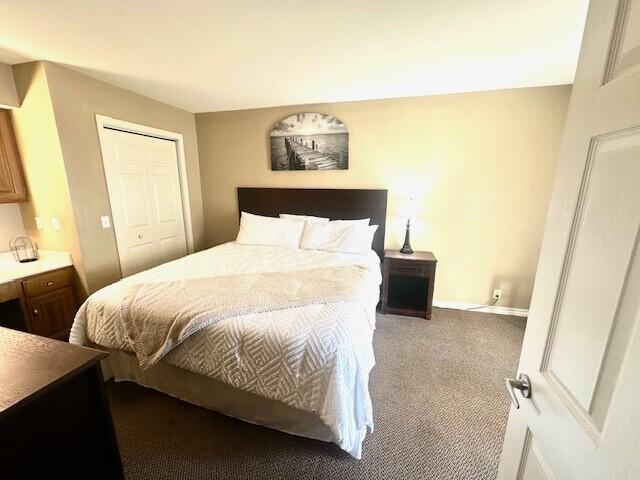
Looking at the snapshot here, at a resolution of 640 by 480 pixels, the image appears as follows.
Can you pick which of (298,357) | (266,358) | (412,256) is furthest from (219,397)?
(412,256)

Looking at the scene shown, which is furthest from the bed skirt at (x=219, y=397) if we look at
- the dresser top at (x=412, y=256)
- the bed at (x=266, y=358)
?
the dresser top at (x=412, y=256)

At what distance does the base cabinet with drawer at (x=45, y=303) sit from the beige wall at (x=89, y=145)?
0.57 ft

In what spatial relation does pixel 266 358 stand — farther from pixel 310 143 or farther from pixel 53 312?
pixel 310 143

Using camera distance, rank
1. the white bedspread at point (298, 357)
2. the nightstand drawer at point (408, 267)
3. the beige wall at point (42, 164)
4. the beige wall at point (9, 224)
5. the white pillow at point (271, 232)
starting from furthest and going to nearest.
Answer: the white pillow at point (271, 232), the nightstand drawer at point (408, 267), the beige wall at point (9, 224), the beige wall at point (42, 164), the white bedspread at point (298, 357)

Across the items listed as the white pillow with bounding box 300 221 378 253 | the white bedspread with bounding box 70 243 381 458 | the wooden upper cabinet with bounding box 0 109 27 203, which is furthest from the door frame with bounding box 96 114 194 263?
the white bedspread with bounding box 70 243 381 458

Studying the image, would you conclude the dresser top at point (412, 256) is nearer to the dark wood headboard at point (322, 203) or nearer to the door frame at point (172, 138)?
the dark wood headboard at point (322, 203)

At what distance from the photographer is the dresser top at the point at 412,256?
2667mm

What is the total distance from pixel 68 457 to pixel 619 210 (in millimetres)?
1597

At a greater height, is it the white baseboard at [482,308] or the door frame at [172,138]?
the door frame at [172,138]

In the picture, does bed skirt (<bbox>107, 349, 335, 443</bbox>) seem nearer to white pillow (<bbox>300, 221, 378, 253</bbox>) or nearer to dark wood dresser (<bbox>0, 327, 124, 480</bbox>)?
dark wood dresser (<bbox>0, 327, 124, 480</bbox>)

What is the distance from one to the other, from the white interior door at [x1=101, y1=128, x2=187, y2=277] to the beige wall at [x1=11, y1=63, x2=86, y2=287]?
13.5 inches

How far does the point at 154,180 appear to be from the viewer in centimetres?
300

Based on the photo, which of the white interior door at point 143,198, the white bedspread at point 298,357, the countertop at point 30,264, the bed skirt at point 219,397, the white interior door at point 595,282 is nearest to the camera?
the white interior door at point 595,282

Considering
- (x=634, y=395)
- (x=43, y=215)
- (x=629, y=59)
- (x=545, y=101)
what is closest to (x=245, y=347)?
(x=634, y=395)
